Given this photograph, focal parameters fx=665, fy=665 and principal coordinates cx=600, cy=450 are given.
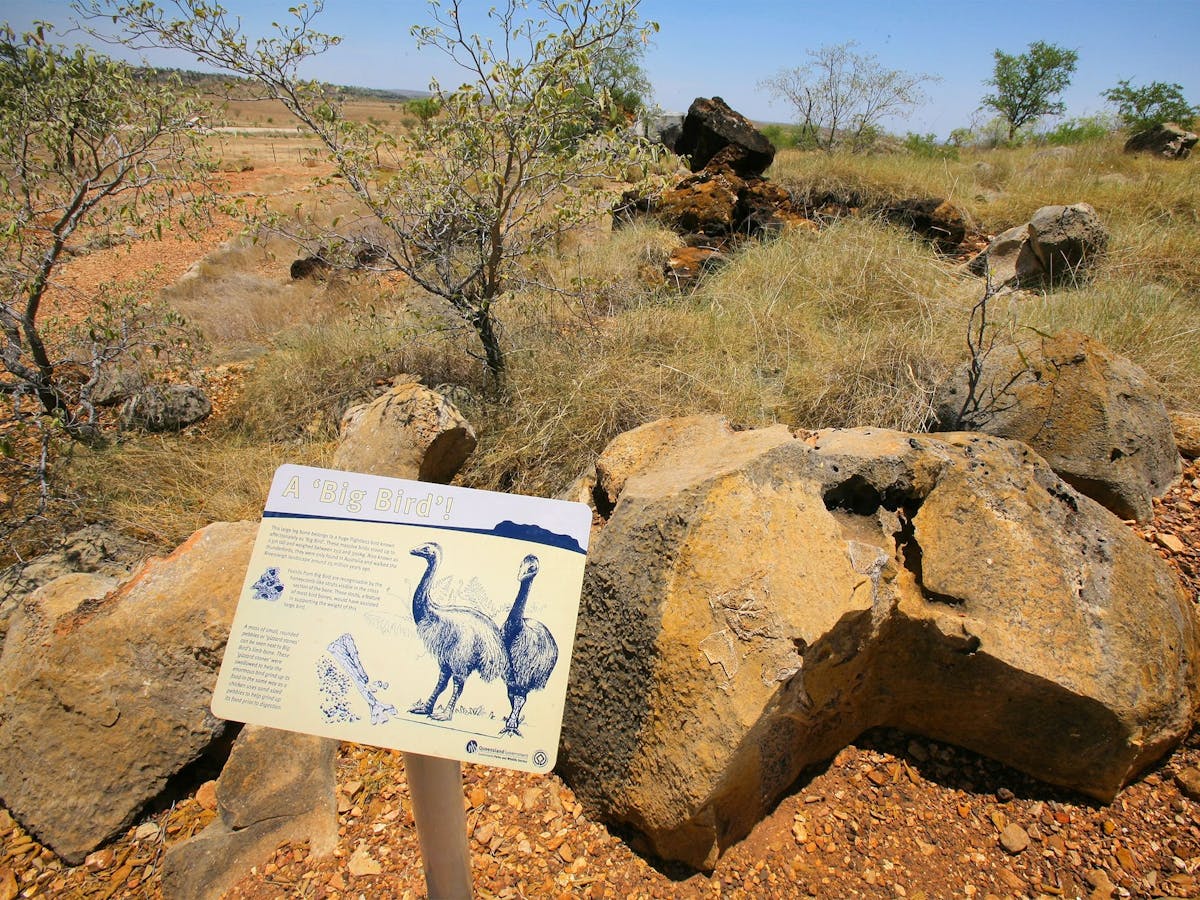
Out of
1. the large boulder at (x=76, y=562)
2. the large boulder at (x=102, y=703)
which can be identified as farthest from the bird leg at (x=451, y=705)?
the large boulder at (x=76, y=562)

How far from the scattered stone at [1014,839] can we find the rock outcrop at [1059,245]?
170 inches

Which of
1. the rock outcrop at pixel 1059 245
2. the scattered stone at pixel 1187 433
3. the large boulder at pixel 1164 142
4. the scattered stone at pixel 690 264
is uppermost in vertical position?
the large boulder at pixel 1164 142

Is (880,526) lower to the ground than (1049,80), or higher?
lower

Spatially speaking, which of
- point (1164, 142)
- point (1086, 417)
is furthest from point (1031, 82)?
point (1086, 417)

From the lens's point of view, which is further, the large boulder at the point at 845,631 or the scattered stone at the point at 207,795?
the scattered stone at the point at 207,795

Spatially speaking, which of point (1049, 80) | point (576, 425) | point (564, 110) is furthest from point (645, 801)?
point (1049, 80)

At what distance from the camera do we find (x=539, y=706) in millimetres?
1152

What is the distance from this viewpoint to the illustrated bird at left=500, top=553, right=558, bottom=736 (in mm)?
1146

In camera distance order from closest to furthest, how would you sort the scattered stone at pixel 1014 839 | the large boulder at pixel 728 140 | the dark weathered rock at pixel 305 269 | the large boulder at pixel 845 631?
the large boulder at pixel 845 631
the scattered stone at pixel 1014 839
the dark weathered rock at pixel 305 269
the large boulder at pixel 728 140

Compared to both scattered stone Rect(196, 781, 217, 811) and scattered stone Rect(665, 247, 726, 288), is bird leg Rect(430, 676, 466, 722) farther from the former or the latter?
scattered stone Rect(665, 247, 726, 288)

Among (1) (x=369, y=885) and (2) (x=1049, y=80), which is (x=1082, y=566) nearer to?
(1) (x=369, y=885)

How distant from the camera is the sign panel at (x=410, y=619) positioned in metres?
1.15

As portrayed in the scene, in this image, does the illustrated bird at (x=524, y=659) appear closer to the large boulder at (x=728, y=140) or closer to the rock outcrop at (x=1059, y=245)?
the rock outcrop at (x=1059, y=245)

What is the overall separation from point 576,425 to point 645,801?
6.66ft
